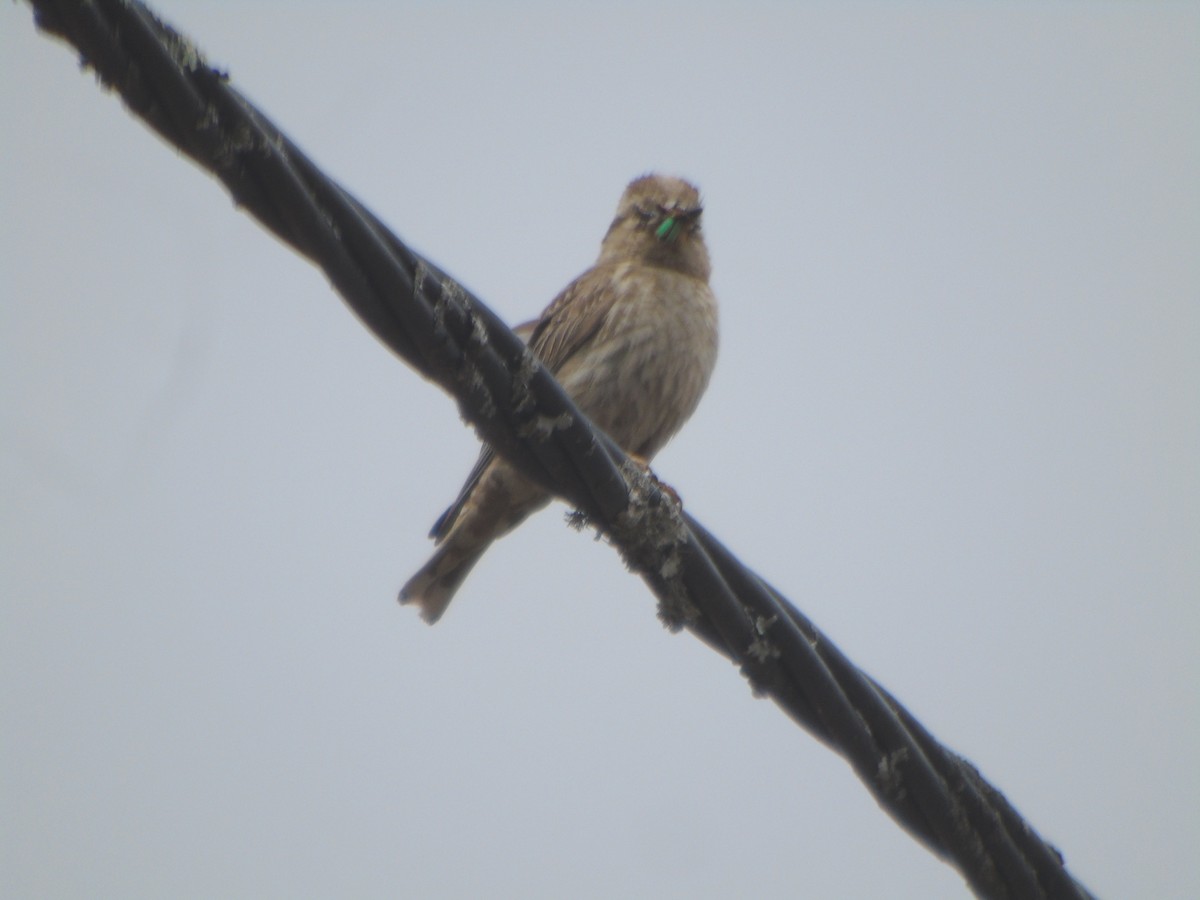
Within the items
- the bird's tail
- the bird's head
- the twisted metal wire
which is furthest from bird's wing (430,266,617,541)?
the twisted metal wire

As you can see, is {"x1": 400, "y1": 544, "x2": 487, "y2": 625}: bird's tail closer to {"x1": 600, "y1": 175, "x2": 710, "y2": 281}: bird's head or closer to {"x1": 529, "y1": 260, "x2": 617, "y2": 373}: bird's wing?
{"x1": 529, "y1": 260, "x2": 617, "y2": 373}: bird's wing

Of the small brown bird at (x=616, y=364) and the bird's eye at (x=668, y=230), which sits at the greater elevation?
the bird's eye at (x=668, y=230)

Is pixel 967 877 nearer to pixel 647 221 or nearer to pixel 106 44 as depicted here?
pixel 106 44

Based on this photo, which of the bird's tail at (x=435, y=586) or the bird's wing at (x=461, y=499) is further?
the bird's tail at (x=435, y=586)

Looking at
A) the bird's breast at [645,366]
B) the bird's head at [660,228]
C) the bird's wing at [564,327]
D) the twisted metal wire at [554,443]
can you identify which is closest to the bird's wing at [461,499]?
the bird's wing at [564,327]

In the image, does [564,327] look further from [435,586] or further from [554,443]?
[554,443]

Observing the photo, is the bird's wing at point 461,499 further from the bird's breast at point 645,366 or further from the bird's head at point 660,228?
the bird's head at point 660,228

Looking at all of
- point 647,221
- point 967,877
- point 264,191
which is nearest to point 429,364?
point 264,191

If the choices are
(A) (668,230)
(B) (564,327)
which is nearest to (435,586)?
(B) (564,327)
